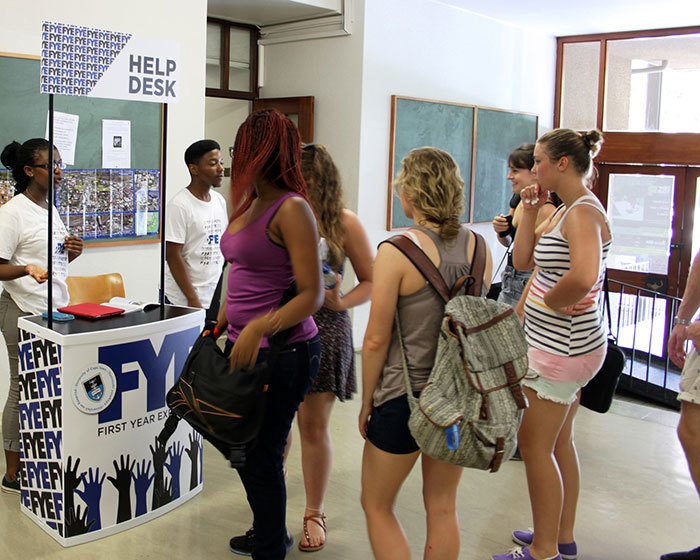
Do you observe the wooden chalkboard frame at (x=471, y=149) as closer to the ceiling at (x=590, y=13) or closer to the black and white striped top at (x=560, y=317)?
the ceiling at (x=590, y=13)

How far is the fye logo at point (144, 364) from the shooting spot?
8.95 ft

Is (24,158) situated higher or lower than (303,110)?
lower

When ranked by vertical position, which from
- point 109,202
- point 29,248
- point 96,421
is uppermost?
point 109,202

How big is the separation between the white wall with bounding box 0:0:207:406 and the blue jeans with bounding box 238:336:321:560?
8.03ft

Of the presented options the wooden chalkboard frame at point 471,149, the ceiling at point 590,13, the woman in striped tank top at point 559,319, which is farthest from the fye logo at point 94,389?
the ceiling at point 590,13

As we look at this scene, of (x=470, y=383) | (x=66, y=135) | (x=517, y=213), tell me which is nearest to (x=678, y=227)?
(x=517, y=213)

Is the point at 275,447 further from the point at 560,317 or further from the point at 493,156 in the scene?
the point at 493,156

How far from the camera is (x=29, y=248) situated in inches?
123

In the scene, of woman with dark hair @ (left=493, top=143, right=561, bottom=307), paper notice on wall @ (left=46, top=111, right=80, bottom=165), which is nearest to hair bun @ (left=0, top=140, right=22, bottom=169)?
paper notice on wall @ (left=46, top=111, right=80, bottom=165)

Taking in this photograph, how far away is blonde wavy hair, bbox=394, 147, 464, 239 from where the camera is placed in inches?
81.2

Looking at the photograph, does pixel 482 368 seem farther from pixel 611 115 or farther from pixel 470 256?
pixel 611 115

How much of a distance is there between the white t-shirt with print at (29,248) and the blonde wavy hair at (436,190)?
1.68 m

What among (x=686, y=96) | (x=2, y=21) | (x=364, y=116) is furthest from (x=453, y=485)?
(x=686, y=96)

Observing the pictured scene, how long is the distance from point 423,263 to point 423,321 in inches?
6.2
